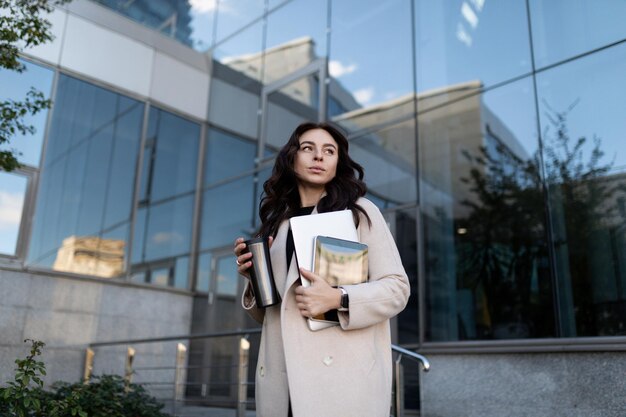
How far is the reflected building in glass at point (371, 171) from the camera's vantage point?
543cm

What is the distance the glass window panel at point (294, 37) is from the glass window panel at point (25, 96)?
3407mm

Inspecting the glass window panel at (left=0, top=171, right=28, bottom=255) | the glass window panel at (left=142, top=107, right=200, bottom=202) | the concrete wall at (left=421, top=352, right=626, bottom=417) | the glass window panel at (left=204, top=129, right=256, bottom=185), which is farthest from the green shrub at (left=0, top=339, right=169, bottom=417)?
the glass window panel at (left=204, top=129, right=256, bottom=185)

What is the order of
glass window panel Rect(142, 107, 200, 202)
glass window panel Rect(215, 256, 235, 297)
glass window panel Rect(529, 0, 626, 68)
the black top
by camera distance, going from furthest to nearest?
glass window panel Rect(142, 107, 200, 202)
glass window panel Rect(215, 256, 235, 297)
glass window panel Rect(529, 0, 626, 68)
the black top

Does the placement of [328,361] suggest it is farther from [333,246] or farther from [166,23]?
[166,23]

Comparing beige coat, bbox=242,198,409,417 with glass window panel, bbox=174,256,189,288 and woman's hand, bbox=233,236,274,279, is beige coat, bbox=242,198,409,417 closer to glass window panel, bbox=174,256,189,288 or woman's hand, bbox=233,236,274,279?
woman's hand, bbox=233,236,274,279

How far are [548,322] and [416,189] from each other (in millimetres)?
2114

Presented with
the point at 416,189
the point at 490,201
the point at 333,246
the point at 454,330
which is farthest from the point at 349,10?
the point at 333,246

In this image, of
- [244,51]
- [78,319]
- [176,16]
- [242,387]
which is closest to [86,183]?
[78,319]

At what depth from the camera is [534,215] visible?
5895mm

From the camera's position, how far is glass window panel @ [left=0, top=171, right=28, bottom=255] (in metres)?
7.34

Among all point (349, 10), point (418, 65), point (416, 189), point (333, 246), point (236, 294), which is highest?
point (349, 10)

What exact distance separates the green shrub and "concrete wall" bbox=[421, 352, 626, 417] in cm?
278

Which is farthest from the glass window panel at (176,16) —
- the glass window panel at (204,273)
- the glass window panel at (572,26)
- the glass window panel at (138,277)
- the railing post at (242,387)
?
the railing post at (242,387)

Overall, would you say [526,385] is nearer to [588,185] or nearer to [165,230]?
[588,185]
